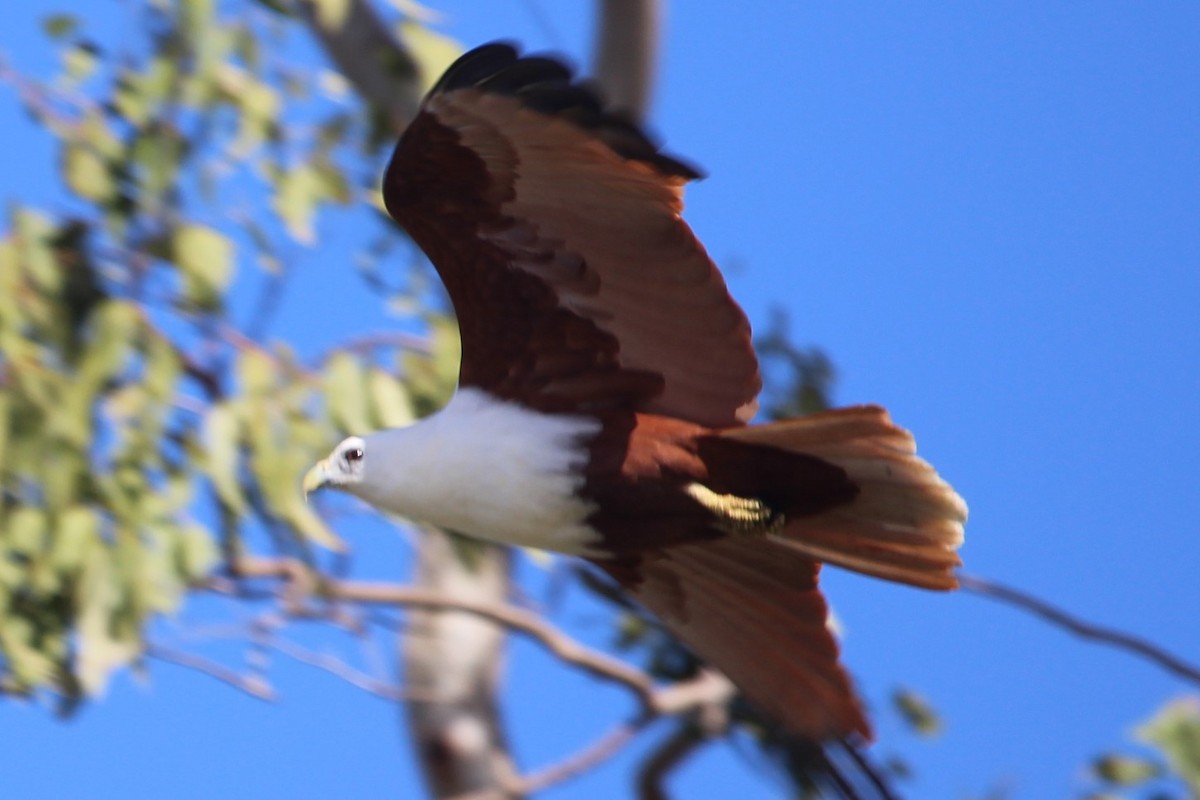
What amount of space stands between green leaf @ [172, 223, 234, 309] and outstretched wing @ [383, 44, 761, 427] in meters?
1.71

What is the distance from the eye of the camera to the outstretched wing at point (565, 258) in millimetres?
3969

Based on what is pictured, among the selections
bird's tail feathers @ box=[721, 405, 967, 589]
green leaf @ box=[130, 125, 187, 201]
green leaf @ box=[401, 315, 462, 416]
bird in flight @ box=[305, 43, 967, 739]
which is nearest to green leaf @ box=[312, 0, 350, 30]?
green leaf @ box=[130, 125, 187, 201]

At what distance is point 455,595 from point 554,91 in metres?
3.84

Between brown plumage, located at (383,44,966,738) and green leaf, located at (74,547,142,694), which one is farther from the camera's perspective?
green leaf, located at (74,547,142,694)

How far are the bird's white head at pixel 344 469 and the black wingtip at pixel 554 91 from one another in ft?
2.60

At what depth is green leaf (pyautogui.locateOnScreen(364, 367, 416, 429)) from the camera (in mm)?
5602

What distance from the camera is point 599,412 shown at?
428 cm

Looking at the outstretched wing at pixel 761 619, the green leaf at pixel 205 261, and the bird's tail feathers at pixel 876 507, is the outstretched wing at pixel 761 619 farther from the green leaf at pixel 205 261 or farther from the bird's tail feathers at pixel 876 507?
the green leaf at pixel 205 261

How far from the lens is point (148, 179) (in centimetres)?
592

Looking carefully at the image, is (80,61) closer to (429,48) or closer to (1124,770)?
(429,48)

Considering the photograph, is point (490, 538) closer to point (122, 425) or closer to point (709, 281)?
point (709, 281)

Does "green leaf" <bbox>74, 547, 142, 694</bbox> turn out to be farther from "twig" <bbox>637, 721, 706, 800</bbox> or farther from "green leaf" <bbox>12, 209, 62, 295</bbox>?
"twig" <bbox>637, 721, 706, 800</bbox>

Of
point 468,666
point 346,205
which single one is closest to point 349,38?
point 346,205

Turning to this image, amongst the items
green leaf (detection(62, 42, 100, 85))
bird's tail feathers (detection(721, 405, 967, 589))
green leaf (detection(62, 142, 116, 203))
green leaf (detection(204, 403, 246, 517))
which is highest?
green leaf (detection(62, 42, 100, 85))
